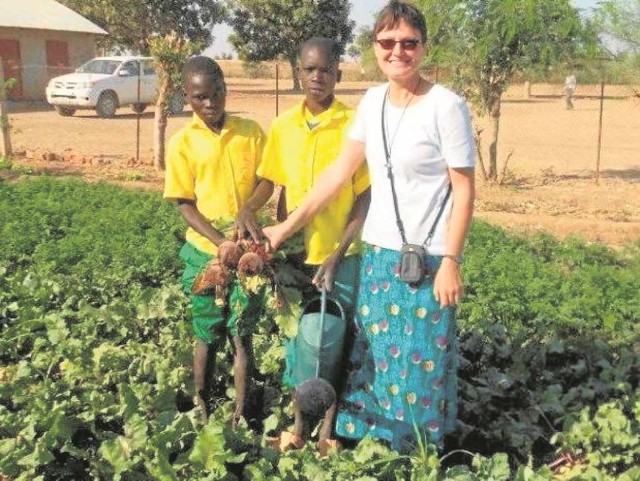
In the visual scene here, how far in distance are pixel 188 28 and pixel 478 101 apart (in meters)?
27.8

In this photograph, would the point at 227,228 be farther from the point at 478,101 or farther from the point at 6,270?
the point at 478,101

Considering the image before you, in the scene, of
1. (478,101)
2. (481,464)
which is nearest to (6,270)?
(481,464)

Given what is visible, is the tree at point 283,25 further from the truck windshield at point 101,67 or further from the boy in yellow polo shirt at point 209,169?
the boy in yellow polo shirt at point 209,169

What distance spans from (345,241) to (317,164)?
13.6 inches

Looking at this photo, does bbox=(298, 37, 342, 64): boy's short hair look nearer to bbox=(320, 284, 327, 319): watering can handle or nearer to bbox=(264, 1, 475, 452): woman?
bbox=(264, 1, 475, 452): woman

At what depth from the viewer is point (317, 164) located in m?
3.40

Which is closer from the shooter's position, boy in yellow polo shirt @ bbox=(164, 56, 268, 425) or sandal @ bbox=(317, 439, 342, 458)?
sandal @ bbox=(317, 439, 342, 458)

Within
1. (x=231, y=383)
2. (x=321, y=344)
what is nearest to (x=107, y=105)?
(x=231, y=383)

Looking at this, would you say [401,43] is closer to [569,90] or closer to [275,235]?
[275,235]

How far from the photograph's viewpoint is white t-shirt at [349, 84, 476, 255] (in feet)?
9.28

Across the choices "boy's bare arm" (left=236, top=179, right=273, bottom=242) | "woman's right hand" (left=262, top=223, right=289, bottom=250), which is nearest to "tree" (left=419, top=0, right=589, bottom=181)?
"boy's bare arm" (left=236, top=179, right=273, bottom=242)

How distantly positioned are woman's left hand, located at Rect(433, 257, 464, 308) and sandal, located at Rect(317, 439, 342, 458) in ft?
A: 2.75

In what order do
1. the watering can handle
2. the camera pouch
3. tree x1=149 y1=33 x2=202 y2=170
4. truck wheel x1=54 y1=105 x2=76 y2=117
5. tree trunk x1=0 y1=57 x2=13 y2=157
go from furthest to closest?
truck wheel x1=54 y1=105 x2=76 y2=117 → tree trunk x1=0 y1=57 x2=13 y2=157 → tree x1=149 y1=33 x2=202 y2=170 → the watering can handle → the camera pouch

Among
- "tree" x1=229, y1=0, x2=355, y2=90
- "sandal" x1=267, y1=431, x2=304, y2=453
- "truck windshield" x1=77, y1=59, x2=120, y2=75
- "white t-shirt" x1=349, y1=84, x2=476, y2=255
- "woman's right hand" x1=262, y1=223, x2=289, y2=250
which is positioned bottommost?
"sandal" x1=267, y1=431, x2=304, y2=453
